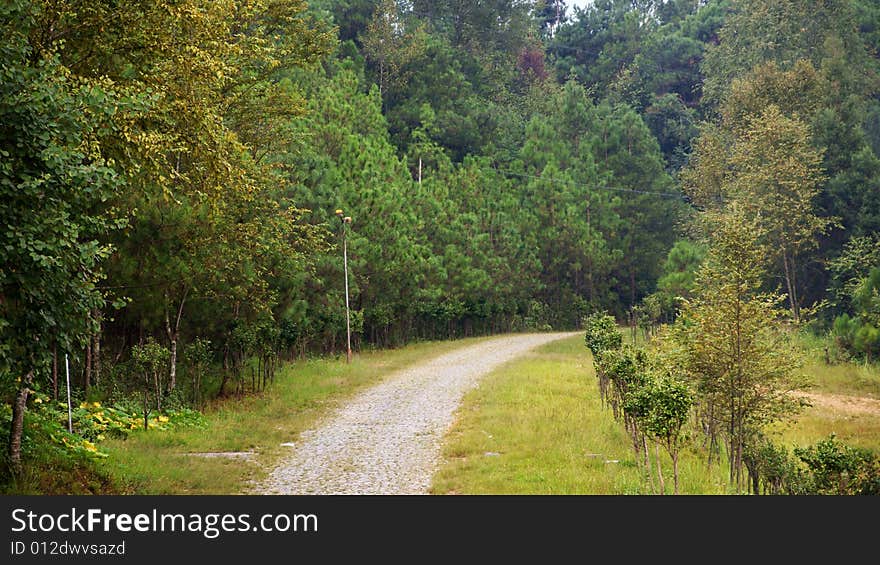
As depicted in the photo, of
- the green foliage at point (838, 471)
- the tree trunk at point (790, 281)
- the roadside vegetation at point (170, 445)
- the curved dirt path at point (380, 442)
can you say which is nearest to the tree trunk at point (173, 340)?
the roadside vegetation at point (170, 445)

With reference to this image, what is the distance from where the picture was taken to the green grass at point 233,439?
34.8ft

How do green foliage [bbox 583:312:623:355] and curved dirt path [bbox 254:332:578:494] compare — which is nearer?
curved dirt path [bbox 254:332:578:494]

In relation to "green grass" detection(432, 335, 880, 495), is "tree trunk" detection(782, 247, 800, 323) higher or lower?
higher

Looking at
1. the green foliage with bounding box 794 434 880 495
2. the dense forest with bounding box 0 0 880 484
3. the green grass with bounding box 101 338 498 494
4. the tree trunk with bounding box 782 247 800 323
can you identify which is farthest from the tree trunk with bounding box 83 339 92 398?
the tree trunk with bounding box 782 247 800 323

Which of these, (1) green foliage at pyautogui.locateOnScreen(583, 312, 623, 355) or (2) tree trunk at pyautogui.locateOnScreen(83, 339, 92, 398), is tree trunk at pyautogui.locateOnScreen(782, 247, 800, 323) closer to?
(1) green foliage at pyautogui.locateOnScreen(583, 312, 623, 355)

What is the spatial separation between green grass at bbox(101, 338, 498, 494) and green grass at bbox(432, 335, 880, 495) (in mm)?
2874

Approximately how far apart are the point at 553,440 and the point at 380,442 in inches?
115

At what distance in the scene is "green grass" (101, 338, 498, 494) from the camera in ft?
34.8

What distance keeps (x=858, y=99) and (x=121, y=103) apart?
45.3m

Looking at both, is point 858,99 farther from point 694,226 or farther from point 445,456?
point 445,456

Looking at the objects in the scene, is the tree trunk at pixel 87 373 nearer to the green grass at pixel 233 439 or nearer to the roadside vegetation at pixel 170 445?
the roadside vegetation at pixel 170 445

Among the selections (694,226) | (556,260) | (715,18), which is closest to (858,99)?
(694,226)

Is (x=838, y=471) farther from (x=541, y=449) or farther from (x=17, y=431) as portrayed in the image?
(x=17, y=431)

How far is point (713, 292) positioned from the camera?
1442 cm
